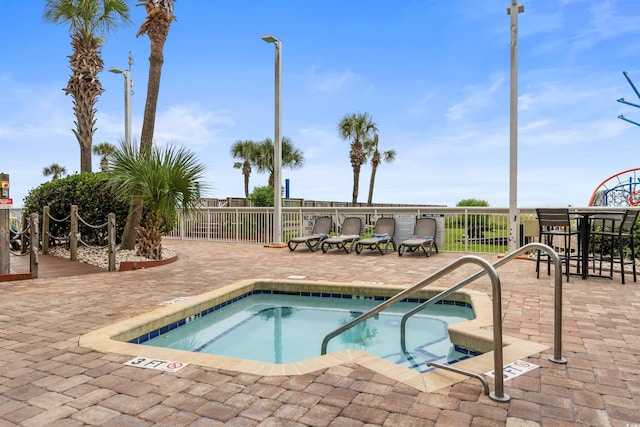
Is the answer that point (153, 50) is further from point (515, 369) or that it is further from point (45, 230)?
point (515, 369)

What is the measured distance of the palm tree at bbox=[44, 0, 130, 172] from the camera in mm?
15539

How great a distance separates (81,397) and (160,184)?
5.91 m

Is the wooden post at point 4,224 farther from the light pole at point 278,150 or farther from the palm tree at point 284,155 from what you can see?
the palm tree at point 284,155

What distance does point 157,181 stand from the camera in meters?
7.84

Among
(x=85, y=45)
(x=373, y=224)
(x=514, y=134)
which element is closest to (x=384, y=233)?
(x=373, y=224)

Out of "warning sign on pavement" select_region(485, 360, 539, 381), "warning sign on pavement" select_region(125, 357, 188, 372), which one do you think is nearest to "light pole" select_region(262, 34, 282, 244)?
"warning sign on pavement" select_region(125, 357, 188, 372)

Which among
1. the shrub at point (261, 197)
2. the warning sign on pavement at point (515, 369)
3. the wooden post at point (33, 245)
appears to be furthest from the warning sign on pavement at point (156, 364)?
the shrub at point (261, 197)

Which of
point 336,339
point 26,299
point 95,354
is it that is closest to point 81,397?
point 95,354

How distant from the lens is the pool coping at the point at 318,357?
2721 mm

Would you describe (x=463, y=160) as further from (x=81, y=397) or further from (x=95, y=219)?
(x=81, y=397)

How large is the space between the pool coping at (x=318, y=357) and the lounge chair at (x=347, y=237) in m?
5.08

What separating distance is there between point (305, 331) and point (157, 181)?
4539mm

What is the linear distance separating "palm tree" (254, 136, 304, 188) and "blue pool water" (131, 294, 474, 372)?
98.1 feet

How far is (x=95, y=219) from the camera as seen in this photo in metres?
10.1
